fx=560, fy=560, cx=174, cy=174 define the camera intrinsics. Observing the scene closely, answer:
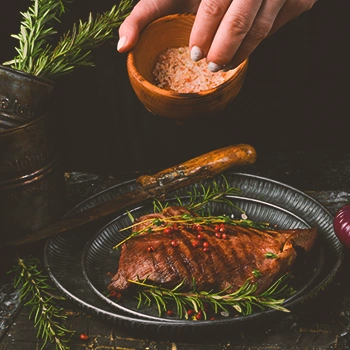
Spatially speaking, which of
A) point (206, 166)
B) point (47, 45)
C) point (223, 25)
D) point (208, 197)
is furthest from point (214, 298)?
point (47, 45)

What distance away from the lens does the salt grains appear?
175 cm

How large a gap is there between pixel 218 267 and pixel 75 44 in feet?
2.83

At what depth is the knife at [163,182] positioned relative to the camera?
1705 millimetres

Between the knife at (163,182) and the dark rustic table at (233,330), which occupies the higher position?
the knife at (163,182)

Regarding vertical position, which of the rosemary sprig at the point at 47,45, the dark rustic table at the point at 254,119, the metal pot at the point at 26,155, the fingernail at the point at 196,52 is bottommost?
the dark rustic table at the point at 254,119

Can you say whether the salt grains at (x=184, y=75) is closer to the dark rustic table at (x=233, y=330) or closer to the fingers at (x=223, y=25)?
the fingers at (x=223, y=25)

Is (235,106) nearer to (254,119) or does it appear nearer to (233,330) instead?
(254,119)

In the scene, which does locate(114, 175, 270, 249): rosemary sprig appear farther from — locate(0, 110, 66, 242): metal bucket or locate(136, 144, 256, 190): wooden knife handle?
locate(0, 110, 66, 242): metal bucket

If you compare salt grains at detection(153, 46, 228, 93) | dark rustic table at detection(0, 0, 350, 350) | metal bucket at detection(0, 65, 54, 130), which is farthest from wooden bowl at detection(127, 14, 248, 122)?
dark rustic table at detection(0, 0, 350, 350)

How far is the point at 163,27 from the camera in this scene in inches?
70.9

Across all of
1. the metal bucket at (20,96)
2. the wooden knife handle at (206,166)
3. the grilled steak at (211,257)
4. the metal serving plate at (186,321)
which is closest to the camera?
the metal serving plate at (186,321)

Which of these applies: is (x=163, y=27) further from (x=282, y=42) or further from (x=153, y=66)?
(x=282, y=42)

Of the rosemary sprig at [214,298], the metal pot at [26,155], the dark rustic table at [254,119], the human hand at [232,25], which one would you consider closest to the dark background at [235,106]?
the dark rustic table at [254,119]

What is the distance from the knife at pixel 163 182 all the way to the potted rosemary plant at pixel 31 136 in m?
0.08
